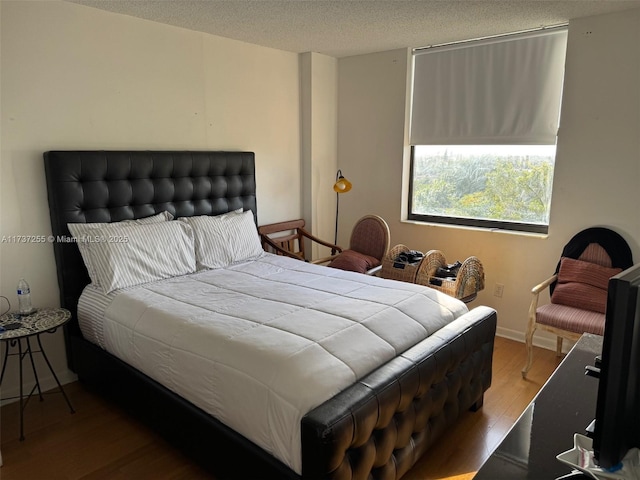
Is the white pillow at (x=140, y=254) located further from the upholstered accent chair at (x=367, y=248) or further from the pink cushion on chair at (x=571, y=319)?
the pink cushion on chair at (x=571, y=319)

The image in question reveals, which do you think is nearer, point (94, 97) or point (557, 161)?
point (94, 97)

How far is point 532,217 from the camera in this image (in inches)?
143

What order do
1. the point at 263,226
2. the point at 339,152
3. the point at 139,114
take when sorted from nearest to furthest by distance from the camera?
the point at 139,114, the point at 263,226, the point at 339,152

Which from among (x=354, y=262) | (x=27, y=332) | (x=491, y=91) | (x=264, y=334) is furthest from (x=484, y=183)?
(x=27, y=332)

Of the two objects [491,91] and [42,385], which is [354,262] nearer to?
[491,91]

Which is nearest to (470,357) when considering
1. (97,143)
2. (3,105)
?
(97,143)

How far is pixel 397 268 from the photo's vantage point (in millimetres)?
3588

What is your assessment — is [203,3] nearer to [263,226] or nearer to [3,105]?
[3,105]

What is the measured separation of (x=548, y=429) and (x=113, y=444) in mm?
2122

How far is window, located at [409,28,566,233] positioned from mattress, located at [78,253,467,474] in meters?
1.49

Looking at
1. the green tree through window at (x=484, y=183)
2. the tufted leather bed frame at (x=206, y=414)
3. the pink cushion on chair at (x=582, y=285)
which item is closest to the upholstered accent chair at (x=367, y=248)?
the green tree through window at (x=484, y=183)

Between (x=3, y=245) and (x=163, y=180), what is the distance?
1.06 meters

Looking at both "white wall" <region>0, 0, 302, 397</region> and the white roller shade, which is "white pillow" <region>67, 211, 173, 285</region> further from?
the white roller shade

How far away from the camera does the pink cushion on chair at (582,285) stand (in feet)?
9.84
